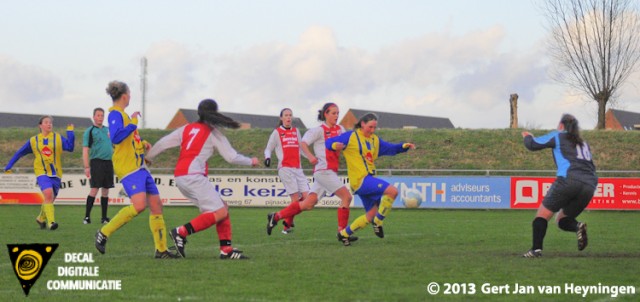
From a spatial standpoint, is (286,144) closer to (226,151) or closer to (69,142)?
(69,142)

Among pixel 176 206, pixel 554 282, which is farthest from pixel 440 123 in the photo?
Result: pixel 554 282

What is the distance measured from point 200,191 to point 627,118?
73.4 m

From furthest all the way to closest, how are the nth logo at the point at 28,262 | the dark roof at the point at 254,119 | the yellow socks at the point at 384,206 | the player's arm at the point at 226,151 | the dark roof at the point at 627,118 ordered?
the dark roof at the point at 254,119, the dark roof at the point at 627,118, the yellow socks at the point at 384,206, the player's arm at the point at 226,151, the nth logo at the point at 28,262

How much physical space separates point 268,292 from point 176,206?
21.4 m

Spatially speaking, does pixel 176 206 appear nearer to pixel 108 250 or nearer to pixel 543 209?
pixel 108 250

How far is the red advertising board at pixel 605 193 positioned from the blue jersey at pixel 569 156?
53.4 feet

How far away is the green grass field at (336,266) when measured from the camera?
7.46 m

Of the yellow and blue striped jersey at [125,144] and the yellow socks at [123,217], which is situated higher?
the yellow and blue striped jersey at [125,144]

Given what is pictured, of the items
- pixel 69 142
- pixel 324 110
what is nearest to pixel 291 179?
→ pixel 324 110

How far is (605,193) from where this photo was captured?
26.7 meters

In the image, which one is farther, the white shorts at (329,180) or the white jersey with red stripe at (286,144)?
the white jersey with red stripe at (286,144)

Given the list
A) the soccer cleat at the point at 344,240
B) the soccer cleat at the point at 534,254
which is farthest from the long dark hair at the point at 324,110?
the soccer cleat at the point at 534,254

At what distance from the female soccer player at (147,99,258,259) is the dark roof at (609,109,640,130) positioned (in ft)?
228

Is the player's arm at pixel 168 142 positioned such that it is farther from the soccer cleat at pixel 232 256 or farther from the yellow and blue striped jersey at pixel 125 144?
the soccer cleat at pixel 232 256
